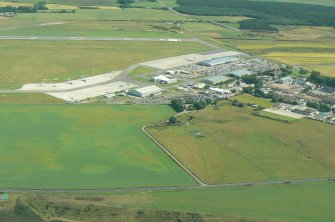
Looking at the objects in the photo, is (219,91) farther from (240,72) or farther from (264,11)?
(264,11)

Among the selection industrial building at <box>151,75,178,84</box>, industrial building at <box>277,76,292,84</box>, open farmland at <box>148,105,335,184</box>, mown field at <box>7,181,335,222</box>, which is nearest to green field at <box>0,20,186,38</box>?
industrial building at <box>151,75,178,84</box>

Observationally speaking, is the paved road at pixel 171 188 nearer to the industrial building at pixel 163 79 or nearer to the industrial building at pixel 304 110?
the industrial building at pixel 304 110

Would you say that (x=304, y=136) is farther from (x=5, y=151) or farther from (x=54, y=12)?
(x=54, y=12)

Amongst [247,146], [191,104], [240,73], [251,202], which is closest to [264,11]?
[240,73]

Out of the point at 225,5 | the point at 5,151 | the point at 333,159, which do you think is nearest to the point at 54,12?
the point at 225,5

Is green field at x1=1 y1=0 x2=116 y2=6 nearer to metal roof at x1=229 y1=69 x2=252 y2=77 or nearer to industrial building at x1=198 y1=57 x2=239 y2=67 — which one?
industrial building at x1=198 y1=57 x2=239 y2=67

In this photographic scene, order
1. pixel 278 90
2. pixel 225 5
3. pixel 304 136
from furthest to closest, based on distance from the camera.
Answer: pixel 225 5 → pixel 278 90 → pixel 304 136

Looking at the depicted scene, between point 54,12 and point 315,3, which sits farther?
point 315,3
